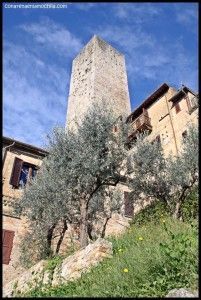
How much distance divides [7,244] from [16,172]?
429cm

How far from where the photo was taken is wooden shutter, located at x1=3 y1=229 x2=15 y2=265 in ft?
52.5

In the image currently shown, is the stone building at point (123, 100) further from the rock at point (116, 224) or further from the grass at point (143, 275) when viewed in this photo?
the grass at point (143, 275)

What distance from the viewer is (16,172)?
19.3 metres

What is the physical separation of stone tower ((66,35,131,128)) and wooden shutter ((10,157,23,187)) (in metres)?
11.8

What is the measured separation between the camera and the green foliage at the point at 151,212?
1772 centimetres

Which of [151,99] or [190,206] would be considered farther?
[151,99]

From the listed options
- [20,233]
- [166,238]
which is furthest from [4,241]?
[166,238]

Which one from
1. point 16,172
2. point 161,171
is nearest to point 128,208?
point 161,171

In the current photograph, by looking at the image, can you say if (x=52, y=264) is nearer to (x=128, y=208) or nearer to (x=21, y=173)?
(x=21, y=173)

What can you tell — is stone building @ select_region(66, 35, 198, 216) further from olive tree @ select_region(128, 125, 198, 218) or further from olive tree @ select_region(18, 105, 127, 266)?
olive tree @ select_region(18, 105, 127, 266)

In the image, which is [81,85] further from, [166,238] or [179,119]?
[166,238]

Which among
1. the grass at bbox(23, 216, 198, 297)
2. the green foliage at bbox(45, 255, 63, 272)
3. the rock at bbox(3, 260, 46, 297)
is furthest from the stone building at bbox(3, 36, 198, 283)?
the grass at bbox(23, 216, 198, 297)

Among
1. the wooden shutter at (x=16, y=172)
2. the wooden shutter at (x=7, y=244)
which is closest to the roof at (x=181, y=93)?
the wooden shutter at (x=16, y=172)

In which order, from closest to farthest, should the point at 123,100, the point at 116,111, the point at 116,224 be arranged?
1. the point at 116,224
2. the point at 116,111
3. the point at 123,100
